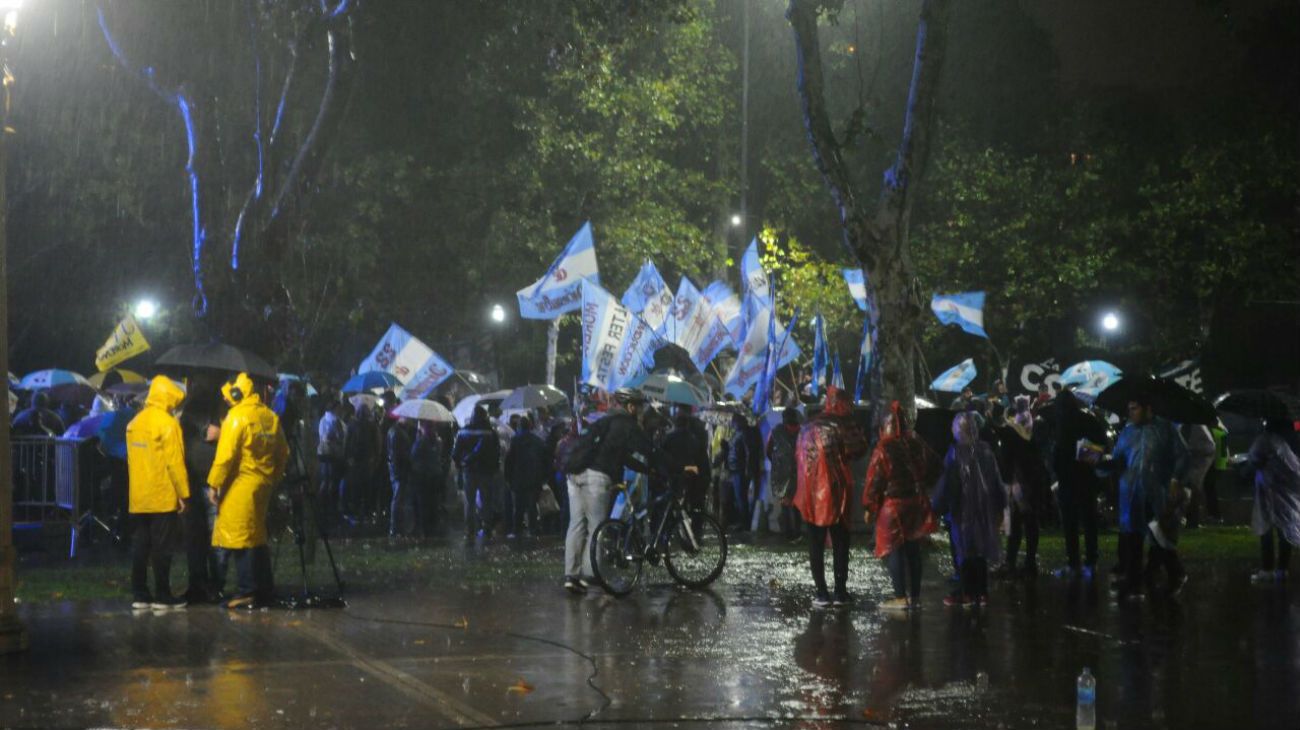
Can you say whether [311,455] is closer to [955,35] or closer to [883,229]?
[883,229]

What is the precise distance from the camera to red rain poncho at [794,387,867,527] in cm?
1370

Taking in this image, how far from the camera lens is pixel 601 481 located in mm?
14867

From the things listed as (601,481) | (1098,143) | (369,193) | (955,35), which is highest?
(955,35)

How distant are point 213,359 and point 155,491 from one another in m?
1.77

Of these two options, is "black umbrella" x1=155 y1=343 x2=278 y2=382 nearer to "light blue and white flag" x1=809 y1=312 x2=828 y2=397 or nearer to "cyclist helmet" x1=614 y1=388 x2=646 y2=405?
"cyclist helmet" x1=614 y1=388 x2=646 y2=405

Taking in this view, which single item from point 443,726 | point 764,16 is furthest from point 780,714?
point 764,16

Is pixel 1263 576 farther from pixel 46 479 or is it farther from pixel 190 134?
pixel 190 134

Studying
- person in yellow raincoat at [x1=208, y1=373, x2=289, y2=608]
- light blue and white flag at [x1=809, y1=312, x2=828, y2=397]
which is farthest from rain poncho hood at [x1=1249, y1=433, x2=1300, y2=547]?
light blue and white flag at [x1=809, y1=312, x2=828, y2=397]

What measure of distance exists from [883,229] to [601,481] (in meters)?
7.25

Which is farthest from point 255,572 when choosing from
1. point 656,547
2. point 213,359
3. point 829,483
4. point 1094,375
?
point 1094,375

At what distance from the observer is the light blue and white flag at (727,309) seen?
26.4m

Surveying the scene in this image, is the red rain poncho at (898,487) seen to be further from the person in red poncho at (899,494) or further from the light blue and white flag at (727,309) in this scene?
the light blue and white flag at (727,309)

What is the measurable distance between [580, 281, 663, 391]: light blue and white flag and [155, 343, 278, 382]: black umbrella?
360 inches

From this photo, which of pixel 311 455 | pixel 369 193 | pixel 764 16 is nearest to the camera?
pixel 311 455
